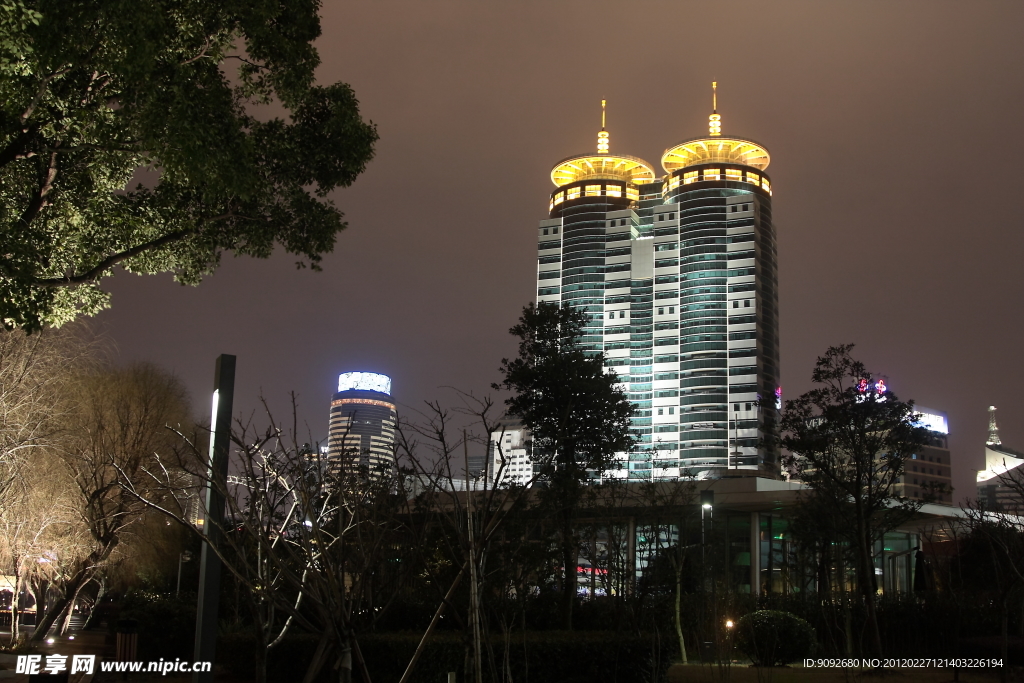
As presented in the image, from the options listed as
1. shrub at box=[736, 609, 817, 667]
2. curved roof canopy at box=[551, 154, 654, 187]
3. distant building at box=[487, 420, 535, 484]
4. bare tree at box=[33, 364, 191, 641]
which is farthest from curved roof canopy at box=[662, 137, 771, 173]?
shrub at box=[736, 609, 817, 667]

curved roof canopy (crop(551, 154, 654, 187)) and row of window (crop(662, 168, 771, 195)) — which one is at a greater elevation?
curved roof canopy (crop(551, 154, 654, 187))

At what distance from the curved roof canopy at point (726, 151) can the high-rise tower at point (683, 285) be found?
0.14 metres

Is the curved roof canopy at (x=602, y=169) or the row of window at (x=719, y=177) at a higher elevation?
the curved roof canopy at (x=602, y=169)

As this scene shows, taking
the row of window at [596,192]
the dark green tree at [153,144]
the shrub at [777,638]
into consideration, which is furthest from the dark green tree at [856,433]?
the row of window at [596,192]

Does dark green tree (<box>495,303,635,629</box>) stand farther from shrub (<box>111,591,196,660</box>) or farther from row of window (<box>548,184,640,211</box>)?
row of window (<box>548,184,640,211</box>)

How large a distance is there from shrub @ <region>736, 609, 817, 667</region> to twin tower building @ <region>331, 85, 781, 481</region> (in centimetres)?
8653

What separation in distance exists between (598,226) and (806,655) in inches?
4065

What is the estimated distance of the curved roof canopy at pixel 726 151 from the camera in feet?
386

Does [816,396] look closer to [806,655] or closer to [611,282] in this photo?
[806,655]

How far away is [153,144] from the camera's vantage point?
8445mm

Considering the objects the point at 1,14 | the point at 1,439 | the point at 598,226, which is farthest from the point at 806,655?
the point at 598,226

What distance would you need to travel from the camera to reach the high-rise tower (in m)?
109

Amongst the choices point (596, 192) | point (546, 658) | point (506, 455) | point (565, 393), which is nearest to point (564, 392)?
point (565, 393)

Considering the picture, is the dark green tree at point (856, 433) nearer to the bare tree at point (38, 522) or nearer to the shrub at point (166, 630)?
the shrub at point (166, 630)
